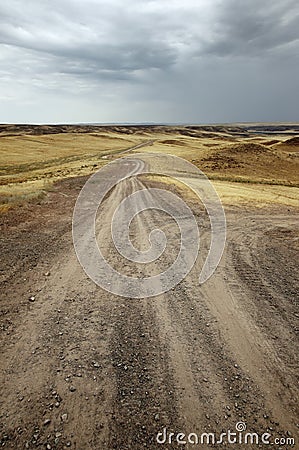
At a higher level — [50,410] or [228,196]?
[50,410]

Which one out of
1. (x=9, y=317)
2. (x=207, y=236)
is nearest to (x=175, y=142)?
(x=207, y=236)

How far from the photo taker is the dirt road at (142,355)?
3.73 meters

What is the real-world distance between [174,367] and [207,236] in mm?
6226

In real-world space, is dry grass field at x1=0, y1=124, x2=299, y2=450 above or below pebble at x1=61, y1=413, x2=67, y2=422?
below

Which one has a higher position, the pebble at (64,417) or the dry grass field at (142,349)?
the pebble at (64,417)

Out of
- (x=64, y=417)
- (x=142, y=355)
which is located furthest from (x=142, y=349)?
(x=64, y=417)

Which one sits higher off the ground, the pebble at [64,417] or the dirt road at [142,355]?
the pebble at [64,417]

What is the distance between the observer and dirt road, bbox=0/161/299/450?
3.73 meters

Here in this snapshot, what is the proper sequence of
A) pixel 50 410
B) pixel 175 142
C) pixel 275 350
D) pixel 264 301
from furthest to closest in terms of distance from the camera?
pixel 175 142 < pixel 264 301 < pixel 275 350 < pixel 50 410

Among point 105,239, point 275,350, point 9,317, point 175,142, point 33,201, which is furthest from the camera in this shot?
point 175,142

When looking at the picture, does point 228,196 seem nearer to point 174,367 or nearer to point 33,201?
point 33,201

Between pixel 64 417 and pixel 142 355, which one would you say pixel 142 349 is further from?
pixel 64 417

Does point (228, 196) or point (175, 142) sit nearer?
point (228, 196)

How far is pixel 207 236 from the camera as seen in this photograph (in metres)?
10.4
